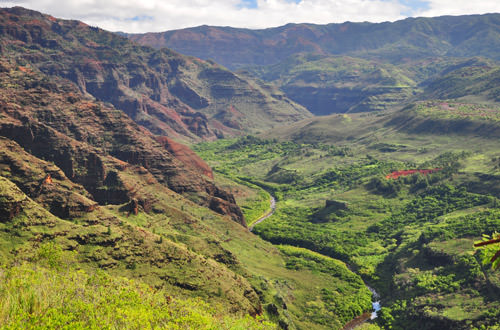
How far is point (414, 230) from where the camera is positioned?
194 meters

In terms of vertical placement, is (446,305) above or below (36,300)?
below

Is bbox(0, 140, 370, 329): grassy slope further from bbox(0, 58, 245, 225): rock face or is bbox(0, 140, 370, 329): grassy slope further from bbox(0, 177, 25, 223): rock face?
bbox(0, 58, 245, 225): rock face

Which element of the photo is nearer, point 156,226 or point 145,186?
point 156,226

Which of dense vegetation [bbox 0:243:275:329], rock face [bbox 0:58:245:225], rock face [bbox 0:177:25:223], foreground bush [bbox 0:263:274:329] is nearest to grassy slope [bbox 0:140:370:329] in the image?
rock face [bbox 0:177:25:223]

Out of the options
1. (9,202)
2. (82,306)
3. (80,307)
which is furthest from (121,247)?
(82,306)

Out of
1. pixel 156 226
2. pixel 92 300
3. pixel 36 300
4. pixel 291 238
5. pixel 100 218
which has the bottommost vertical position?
pixel 291 238

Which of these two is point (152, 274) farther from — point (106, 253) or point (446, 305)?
point (446, 305)

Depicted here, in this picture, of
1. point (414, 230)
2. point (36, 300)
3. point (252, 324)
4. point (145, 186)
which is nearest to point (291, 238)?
point (414, 230)

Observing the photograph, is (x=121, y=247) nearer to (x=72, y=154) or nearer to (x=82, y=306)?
(x=82, y=306)

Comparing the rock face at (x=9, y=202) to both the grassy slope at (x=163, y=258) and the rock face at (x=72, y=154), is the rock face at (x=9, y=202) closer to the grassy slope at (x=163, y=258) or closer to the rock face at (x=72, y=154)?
the grassy slope at (x=163, y=258)

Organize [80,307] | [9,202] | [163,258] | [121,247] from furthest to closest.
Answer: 1. [163,258]
2. [121,247]
3. [9,202]
4. [80,307]

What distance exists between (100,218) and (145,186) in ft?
182

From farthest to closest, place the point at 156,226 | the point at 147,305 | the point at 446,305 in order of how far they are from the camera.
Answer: the point at 156,226
the point at 446,305
the point at 147,305

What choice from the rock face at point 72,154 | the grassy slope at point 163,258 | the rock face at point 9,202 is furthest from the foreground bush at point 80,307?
the rock face at point 72,154
